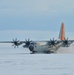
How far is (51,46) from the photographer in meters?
63.8

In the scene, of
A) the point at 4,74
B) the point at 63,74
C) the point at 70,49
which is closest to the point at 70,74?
the point at 63,74

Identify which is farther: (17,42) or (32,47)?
(17,42)

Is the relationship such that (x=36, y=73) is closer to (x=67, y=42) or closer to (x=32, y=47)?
(x=32, y=47)

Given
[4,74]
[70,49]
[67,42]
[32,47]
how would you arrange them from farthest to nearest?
[70,49] → [67,42] → [32,47] → [4,74]

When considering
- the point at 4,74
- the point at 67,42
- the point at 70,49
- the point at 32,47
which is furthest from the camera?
the point at 70,49

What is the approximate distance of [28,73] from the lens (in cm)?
2338

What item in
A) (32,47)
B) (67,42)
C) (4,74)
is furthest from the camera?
(67,42)

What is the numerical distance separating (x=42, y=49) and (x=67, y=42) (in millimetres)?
5504

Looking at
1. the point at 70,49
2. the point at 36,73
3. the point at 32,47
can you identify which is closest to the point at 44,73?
the point at 36,73

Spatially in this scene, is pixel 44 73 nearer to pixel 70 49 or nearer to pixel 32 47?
pixel 32 47

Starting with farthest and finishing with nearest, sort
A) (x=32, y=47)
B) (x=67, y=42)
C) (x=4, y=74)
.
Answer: (x=67, y=42), (x=32, y=47), (x=4, y=74)

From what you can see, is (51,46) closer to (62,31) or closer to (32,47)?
(32,47)

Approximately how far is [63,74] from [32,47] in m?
37.8

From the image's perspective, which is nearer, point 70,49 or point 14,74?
point 14,74
